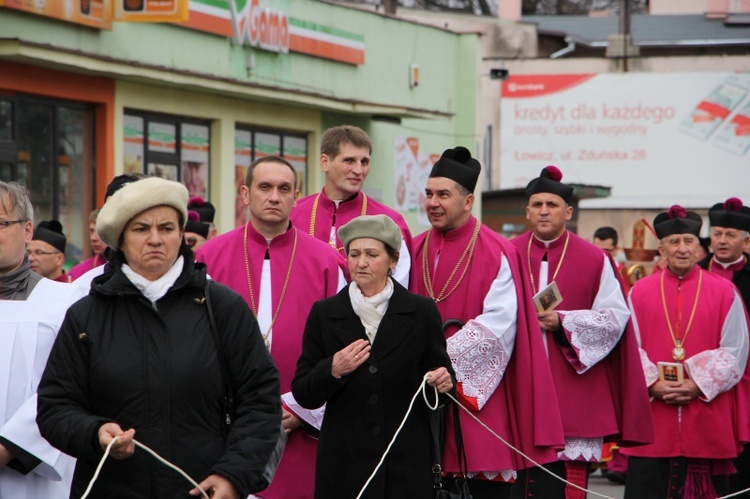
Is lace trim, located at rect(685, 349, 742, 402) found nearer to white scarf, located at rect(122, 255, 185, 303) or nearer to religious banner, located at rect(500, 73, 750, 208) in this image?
white scarf, located at rect(122, 255, 185, 303)

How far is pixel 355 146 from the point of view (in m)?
8.25

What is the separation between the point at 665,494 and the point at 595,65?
3465 cm

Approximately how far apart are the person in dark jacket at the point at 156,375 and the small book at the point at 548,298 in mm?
3973

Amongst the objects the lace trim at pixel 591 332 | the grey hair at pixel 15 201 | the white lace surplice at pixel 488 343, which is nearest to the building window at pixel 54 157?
the lace trim at pixel 591 332

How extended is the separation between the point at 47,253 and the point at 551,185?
12.9ft

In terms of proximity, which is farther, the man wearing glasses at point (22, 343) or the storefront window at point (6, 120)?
the storefront window at point (6, 120)

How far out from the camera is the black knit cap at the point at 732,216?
11812mm

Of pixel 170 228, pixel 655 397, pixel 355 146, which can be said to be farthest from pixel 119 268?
pixel 655 397

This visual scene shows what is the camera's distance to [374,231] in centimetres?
685

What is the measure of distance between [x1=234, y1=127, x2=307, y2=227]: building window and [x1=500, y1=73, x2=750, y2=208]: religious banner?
65.9 feet

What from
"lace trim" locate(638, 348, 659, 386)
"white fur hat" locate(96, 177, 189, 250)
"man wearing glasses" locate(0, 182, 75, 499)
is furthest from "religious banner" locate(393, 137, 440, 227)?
"white fur hat" locate(96, 177, 189, 250)

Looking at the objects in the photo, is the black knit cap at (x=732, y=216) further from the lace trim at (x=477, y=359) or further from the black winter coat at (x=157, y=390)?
the black winter coat at (x=157, y=390)

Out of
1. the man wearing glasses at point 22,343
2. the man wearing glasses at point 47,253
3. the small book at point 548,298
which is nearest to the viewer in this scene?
the man wearing glasses at point 22,343

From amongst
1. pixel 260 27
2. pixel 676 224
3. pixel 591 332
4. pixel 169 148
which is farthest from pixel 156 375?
pixel 260 27
